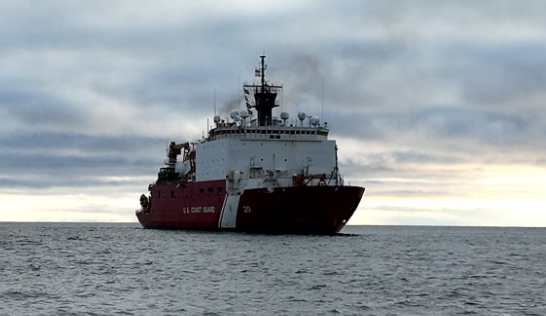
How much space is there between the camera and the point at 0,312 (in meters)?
30.8

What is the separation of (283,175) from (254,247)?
1570cm

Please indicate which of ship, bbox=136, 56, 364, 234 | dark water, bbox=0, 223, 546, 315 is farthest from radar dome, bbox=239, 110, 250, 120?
dark water, bbox=0, 223, 546, 315

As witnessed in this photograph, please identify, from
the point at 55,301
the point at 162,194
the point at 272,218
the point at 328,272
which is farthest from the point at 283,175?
the point at 55,301

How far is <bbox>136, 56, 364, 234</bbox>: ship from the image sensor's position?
68.5 metres

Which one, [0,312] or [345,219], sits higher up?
[345,219]

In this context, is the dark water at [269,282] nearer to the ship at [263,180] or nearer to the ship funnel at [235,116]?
the ship at [263,180]

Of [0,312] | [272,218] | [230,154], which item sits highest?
[230,154]

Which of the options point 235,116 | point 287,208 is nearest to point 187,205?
point 235,116

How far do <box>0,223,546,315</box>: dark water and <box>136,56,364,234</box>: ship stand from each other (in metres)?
6.13

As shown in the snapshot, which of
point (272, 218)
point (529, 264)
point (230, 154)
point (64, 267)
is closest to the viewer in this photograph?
point (64, 267)

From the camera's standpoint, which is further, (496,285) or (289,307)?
(496,285)

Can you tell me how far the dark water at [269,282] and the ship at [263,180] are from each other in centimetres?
613

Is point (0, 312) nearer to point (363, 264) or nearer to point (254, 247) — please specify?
point (363, 264)

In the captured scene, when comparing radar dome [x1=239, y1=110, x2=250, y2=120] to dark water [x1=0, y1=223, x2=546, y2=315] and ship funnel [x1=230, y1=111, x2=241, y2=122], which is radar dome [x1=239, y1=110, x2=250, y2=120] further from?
dark water [x1=0, y1=223, x2=546, y2=315]
